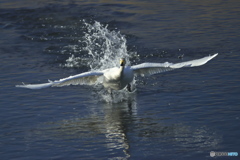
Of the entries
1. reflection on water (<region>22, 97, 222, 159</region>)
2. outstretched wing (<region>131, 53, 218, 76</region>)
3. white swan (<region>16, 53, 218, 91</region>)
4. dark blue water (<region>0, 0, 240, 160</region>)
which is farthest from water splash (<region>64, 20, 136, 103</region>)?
reflection on water (<region>22, 97, 222, 159</region>)

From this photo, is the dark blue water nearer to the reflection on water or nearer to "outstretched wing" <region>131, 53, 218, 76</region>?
the reflection on water

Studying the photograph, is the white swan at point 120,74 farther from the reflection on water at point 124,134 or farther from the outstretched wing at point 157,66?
the reflection on water at point 124,134

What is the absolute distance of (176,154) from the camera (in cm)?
1185

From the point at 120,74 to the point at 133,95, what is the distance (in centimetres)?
138

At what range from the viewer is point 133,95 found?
16.5m

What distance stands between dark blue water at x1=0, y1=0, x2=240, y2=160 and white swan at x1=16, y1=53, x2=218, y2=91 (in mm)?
550

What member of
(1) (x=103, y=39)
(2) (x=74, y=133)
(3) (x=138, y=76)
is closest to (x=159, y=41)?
(1) (x=103, y=39)

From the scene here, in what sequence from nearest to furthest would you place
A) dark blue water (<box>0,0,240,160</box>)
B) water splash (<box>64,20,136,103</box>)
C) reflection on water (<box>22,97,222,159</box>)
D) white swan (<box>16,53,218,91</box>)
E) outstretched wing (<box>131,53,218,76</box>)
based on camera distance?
reflection on water (<box>22,97,222,159</box>), dark blue water (<box>0,0,240,160</box>), white swan (<box>16,53,218,91</box>), outstretched wing (<box>131,53,218,76</box>), water splash (<box>64,20,136,103</box>)

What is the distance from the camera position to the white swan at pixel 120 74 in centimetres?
1538

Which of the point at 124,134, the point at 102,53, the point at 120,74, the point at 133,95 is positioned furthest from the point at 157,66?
the point at 102,53

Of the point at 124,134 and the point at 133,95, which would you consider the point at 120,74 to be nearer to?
the point at 133,95

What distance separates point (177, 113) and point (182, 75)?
12.4 ft

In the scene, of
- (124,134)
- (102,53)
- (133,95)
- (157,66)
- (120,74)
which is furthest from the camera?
(102,53)

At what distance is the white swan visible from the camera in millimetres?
15383
